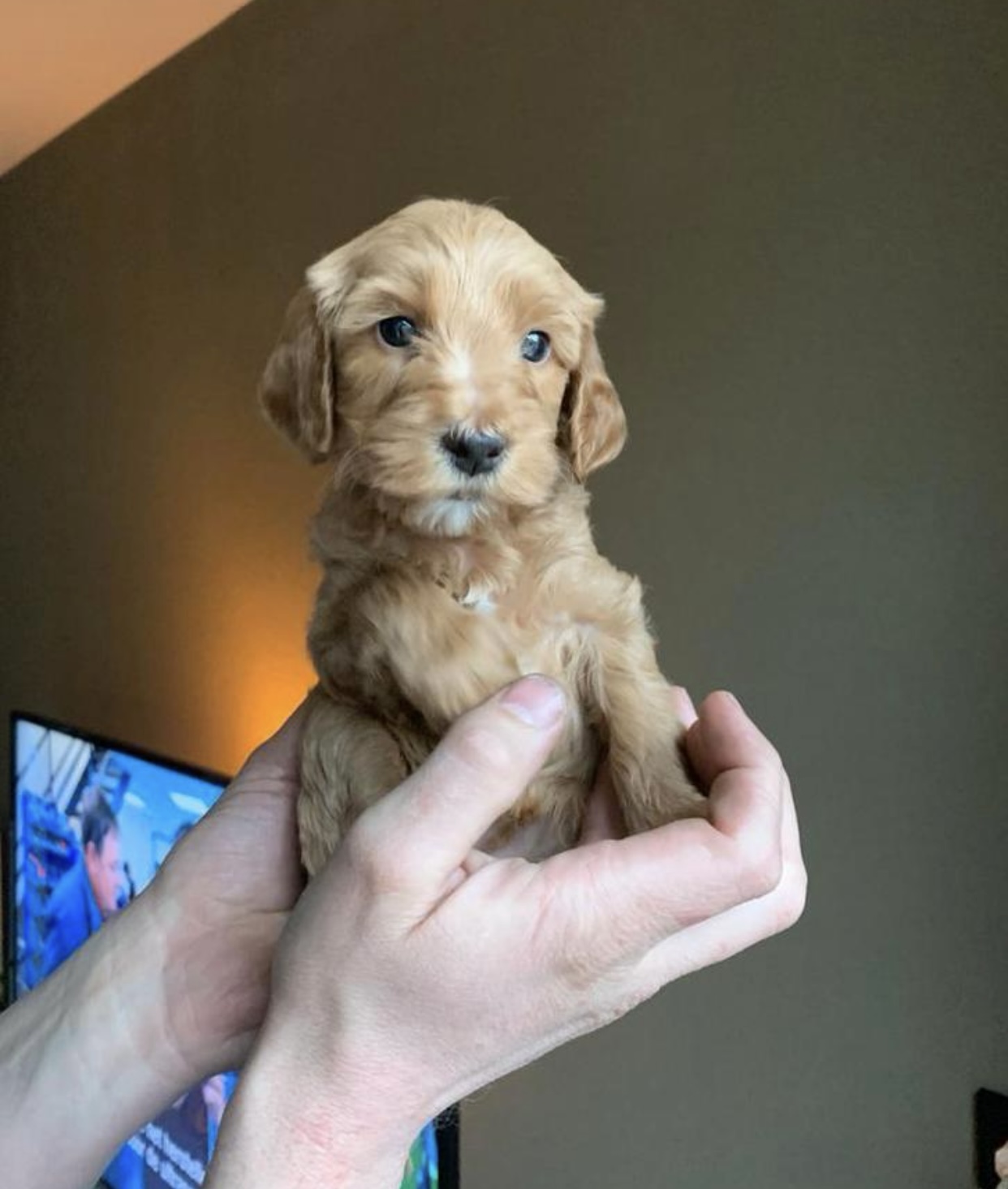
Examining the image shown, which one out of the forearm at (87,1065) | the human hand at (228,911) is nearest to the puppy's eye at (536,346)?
the human hand at (228,911)

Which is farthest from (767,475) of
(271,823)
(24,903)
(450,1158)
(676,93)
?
(24,903)

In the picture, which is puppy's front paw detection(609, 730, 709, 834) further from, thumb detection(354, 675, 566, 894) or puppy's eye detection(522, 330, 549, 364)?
puppy's eye detection(522, 330, 549, 364)

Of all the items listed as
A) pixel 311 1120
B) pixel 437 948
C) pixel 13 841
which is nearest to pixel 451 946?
pixel 437 948

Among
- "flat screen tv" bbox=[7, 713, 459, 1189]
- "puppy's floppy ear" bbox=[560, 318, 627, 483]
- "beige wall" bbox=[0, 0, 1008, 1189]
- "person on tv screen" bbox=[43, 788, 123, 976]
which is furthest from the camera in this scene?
"person on tv screen" bbox=[43, 788, 123, 976]

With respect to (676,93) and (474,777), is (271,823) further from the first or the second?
(676,93)

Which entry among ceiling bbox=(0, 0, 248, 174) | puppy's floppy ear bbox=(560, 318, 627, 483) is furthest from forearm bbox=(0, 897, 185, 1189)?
ceiling bbox=(0, 0, 248, 174)

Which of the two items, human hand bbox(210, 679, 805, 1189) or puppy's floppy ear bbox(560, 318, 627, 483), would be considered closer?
human hand bbox(210, 679, 805, 1189)

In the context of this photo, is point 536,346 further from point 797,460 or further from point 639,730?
point 797,460

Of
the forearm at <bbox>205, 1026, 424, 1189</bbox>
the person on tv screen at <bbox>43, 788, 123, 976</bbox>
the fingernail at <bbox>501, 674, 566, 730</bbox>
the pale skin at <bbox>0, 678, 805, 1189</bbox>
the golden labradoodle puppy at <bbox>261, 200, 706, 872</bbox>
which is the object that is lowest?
the forearm at <bbox>205, 1026, 424, 1189</bbox>
